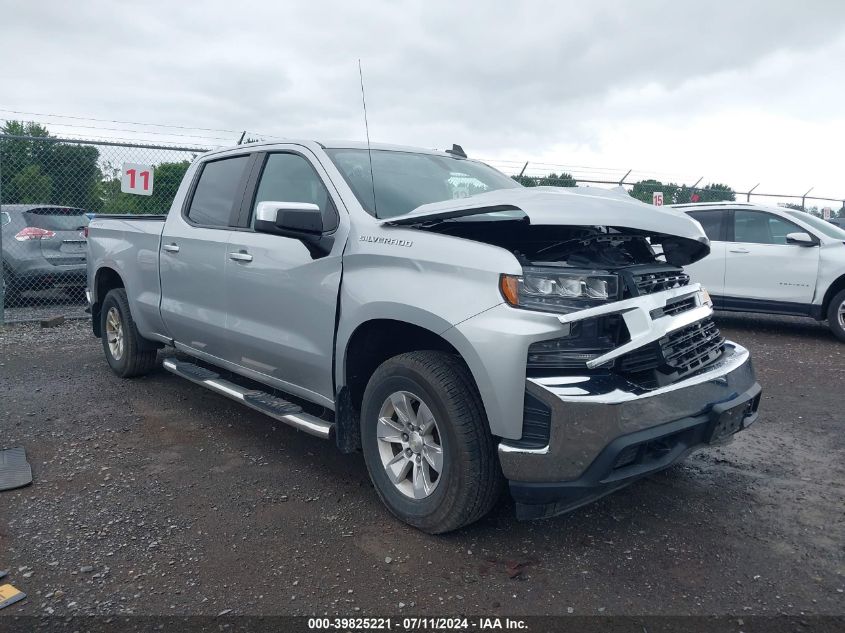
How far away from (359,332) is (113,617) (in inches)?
65.3

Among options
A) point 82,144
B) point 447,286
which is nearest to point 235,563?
point 447,286

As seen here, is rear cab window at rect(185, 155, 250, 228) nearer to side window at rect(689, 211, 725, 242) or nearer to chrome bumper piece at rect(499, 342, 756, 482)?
chrome bumper piece at rect(499, 342, 756, 482)

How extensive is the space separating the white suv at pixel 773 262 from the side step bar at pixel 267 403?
5696 millimetres

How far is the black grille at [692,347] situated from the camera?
3.17 m

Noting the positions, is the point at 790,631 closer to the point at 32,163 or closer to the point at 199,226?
the point at 199,226

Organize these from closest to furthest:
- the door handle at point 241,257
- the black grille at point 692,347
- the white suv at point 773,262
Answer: the black grille at point 692,347 < the door handle at point 241,257 < the white suv at point 773,262

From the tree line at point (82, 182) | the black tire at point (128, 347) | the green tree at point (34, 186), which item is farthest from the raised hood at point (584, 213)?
the green tree at point (34, 186)

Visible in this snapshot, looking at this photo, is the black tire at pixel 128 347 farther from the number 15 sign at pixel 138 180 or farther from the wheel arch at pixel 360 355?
the number 15 sign at pixel 138 180

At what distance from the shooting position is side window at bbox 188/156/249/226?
4.84 m

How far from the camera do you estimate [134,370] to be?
20.5 ft

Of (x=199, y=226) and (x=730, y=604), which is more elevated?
(x=199, y=226)

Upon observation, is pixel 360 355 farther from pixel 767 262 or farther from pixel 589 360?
pixel 767 262

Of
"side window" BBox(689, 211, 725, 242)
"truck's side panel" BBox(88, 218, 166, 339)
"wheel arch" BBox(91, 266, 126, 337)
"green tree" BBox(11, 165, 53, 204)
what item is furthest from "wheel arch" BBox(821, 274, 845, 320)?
"green tree" BBox(11, 165, 53, 204)

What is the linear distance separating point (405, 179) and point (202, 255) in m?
1.58
